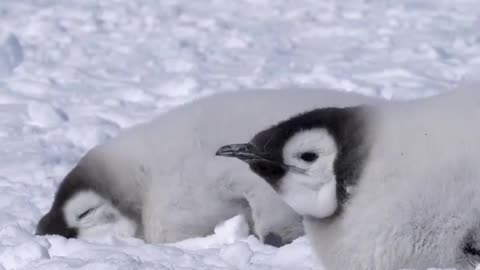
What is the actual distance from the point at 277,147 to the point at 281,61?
3.71 meters

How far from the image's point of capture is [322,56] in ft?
20.3

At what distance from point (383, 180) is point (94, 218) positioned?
1.58 meters

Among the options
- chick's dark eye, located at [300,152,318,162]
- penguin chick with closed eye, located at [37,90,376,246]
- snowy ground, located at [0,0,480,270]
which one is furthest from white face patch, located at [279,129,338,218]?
penguin chick with closed eye, located at [37,90,376,246]

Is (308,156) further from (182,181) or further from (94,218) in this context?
(94,218)

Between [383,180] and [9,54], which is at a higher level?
[383,180]

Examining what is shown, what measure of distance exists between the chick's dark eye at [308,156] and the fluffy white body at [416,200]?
13 cm

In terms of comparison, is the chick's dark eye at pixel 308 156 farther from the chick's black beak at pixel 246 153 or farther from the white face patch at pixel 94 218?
the white face patch at pixel 94 218

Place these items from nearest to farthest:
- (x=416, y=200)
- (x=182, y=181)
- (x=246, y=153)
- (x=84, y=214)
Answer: (x=416, y=200) → (x=246, y=153) → (x=182, y=181) → (x=84, y=214)

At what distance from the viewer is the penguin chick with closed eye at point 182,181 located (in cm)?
341

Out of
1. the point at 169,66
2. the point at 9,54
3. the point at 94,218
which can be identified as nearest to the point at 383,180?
the point at 94,218

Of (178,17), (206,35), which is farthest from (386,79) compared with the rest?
(178,17)

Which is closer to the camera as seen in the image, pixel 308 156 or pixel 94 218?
pixel 308 156

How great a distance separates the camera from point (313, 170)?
2418mm

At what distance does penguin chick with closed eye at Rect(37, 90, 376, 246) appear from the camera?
3.41 meters
